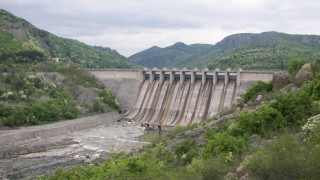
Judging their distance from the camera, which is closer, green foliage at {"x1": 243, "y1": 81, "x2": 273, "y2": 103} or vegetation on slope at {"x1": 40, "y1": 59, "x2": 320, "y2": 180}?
vegetation on slope at {"x1": 40, "y1": 59, "x2": 320, "y2": 180}

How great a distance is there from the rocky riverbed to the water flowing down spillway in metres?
4.76

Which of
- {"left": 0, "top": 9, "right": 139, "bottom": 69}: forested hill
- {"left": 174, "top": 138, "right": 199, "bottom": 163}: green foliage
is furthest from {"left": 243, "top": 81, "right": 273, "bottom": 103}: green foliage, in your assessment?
{"left": 0, "top": 9, "right": 139, "bottom": 69}: forested hill

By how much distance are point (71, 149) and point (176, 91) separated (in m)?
21.1

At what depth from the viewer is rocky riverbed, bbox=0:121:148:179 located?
32781mm

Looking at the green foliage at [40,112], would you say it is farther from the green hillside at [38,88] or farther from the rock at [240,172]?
the rock at [240,172]

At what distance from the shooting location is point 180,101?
53.7 meters

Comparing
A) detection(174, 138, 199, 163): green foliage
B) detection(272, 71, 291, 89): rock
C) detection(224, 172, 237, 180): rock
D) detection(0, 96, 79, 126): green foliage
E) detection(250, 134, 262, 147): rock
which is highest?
detection(272, 71, 291, 89): rock

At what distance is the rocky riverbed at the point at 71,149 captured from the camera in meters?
32.8

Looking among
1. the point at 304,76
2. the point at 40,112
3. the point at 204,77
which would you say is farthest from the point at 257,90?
the point at 40,112

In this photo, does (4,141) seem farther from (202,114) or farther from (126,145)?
(202,114)

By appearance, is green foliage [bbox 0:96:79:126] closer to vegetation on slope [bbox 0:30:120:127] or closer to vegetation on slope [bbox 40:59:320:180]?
vegetation on slope [bbox 0:30:120:127]

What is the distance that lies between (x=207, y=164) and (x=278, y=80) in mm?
22863

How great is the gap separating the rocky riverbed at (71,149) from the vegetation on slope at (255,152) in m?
6.33

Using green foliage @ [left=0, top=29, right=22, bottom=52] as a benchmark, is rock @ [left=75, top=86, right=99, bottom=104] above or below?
below
